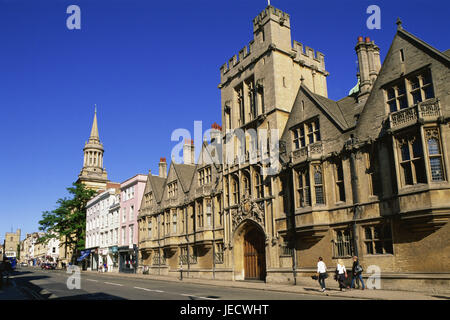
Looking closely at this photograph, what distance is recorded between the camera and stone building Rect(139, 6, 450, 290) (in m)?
17.8

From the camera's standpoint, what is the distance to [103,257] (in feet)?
201

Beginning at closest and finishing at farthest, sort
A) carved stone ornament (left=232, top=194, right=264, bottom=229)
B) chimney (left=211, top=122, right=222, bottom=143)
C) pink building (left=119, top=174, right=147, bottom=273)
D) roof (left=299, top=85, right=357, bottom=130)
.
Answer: roof (left=299, top=85, right=357, bottom=130) → carved stone ornament (left=232, top=194, right=264, bottom=229) → chimney (left=211, top=122, right=222, bottom=143) → pink building (left=119, top=174, right=147, bottom=273)

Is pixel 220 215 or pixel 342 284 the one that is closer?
pixel 342 284

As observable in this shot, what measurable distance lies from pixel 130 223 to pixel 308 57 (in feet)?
113

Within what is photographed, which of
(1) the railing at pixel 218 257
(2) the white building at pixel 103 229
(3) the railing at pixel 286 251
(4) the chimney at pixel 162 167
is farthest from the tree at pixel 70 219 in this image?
(3) the railing at pixel 286 251

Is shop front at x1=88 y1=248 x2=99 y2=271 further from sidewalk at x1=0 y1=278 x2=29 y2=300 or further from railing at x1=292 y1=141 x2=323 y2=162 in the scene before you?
railing at x1=292 y1=141 x2=323 y2=162

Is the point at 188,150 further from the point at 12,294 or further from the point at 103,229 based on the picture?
the point at 12,294

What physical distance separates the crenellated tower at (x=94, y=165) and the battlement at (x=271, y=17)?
7945cm

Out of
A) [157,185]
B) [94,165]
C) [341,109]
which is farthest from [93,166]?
[341,109]

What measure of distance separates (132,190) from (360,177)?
1563 inches

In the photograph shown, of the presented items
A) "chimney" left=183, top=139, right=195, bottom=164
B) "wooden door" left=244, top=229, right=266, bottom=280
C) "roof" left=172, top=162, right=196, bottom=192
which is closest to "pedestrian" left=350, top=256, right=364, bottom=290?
"wooden door" left=244, top=229, right=266, bottom=280

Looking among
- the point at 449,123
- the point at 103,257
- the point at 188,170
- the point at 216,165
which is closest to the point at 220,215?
the point at 216,165

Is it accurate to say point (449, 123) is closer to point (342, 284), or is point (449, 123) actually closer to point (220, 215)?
point (342, 284)

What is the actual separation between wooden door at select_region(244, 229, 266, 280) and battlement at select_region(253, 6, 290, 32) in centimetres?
1792
